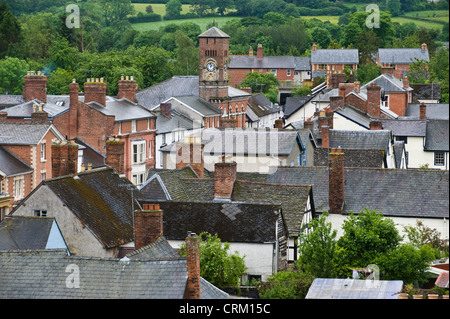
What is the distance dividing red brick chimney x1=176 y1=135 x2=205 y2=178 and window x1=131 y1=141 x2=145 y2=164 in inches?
884

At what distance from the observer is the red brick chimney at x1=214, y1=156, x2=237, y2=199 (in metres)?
41.8

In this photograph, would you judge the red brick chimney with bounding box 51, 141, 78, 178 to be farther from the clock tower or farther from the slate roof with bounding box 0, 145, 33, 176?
the clock tower

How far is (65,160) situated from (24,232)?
5.48m

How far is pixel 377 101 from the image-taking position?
79375 mm

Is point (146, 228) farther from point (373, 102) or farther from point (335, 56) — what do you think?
point (335, 56)

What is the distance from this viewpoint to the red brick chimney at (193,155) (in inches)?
1956

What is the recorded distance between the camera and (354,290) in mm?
24172

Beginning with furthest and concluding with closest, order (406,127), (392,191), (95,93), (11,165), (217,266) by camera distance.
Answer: (95,93)
(406,127)
(11,165)
(392,191)
(217,266)

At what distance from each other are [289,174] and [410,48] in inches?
4914

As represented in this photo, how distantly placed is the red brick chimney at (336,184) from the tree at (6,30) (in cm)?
10539

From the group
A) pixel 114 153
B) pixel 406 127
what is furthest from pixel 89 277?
pixel 406 127

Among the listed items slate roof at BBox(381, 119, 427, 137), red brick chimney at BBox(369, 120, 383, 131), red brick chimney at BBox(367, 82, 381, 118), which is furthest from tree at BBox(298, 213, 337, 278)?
red brick chimney at BBox(367, 82, 381, 118)
